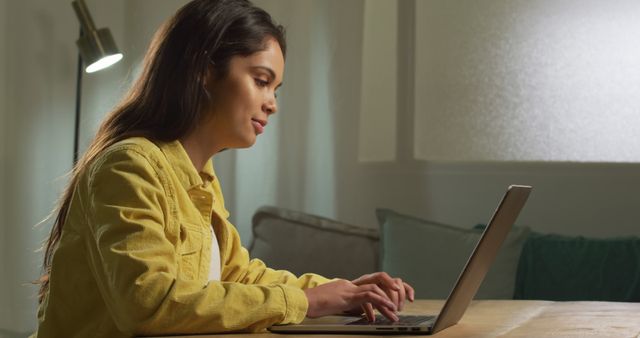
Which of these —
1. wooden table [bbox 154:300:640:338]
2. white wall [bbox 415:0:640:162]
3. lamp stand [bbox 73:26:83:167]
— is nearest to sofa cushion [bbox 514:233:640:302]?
white wall [bbox 415:0:640:162]

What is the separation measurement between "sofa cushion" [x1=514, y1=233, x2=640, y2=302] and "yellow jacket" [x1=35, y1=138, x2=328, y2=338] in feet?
5.94

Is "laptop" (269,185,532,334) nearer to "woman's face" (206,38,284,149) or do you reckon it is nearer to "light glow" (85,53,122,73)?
"woman's face" (206,38,284,149)

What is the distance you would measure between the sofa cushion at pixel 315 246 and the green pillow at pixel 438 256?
0.09m

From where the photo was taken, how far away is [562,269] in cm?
314

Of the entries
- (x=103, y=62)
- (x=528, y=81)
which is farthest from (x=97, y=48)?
(x=528, y=81)

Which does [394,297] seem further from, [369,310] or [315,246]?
[315,246]

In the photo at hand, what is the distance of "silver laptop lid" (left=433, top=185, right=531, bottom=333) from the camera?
136 centimetres

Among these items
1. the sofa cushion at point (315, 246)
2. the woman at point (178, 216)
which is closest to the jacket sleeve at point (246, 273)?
the woman at point (178, 216)

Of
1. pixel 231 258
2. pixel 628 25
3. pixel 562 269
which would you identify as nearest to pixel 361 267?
pixel 562 269

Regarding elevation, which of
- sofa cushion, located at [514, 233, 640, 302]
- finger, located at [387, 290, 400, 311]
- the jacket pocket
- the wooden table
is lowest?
sofa cushion, located at [514, 233, 640, 302]

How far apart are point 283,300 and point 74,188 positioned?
0.38 meters

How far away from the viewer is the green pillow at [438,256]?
3152 millimetres

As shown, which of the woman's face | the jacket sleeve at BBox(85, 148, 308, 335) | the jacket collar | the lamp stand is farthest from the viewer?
the lamp stand

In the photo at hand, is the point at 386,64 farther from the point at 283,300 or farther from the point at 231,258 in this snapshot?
the point at 283,300
